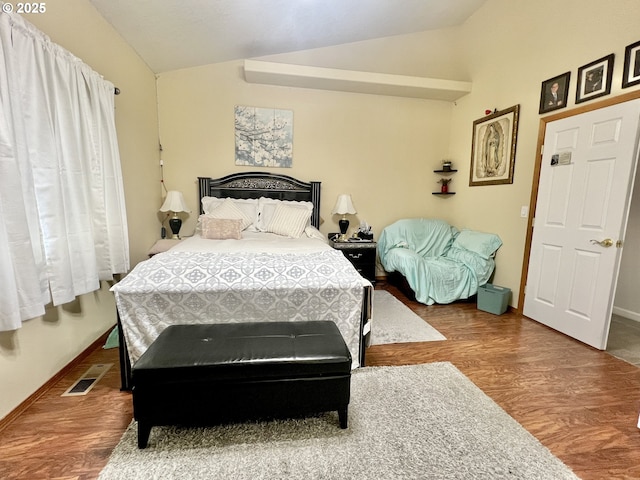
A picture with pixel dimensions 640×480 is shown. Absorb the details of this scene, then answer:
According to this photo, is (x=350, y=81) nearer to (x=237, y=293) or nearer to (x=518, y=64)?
(x=518, y=64)

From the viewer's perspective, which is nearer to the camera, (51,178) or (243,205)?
(51,178)

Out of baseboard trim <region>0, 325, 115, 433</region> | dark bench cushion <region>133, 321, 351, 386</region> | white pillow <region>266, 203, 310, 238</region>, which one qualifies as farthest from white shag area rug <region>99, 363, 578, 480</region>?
white pillow <region>266, 203, 310, 238</region>

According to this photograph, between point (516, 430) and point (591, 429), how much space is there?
1.47 feet

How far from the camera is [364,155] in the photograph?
4.35 m

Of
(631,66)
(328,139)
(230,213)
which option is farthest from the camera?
(328,139)

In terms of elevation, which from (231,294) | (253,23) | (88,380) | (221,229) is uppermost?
(253,23)

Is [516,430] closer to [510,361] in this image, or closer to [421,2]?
[510,361]

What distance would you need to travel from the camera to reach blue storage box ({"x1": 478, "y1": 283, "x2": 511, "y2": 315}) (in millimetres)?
3242

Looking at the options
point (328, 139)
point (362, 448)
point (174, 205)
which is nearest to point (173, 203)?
point (174, 205)

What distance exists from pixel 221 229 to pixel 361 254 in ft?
6.15

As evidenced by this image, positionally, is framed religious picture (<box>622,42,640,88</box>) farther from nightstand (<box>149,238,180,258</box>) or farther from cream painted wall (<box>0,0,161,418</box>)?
nightstand (<box>149,238,180,258</box>)

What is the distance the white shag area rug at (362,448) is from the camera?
4.24 feet

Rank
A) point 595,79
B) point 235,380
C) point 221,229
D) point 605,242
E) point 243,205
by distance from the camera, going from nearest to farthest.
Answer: point 235,380, point 605,242, point 595,79, point 221,229, point 243,205

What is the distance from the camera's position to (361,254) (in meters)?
3.98
